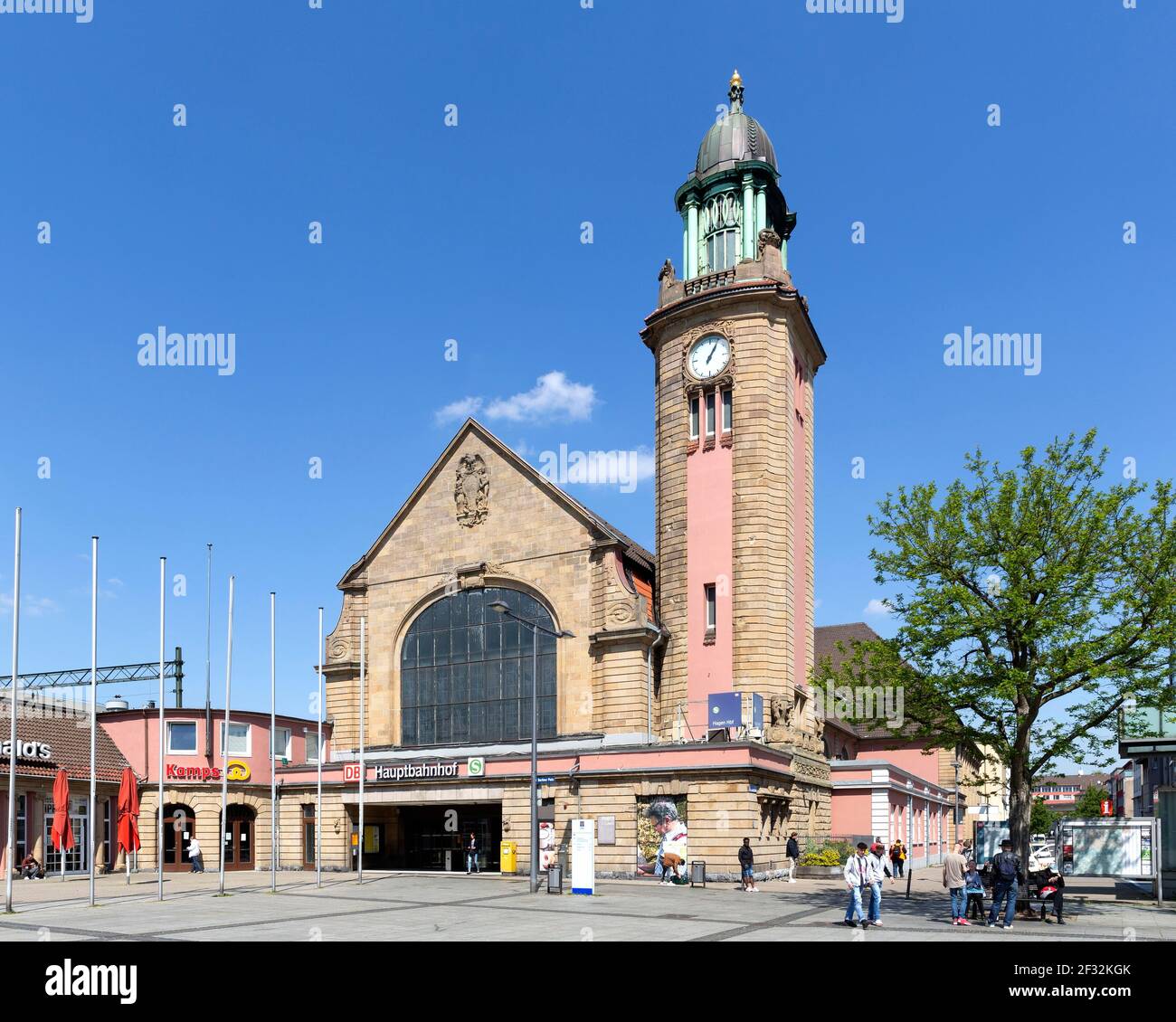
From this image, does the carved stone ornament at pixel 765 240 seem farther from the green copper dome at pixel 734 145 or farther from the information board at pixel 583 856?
the information board at pixel 583 856

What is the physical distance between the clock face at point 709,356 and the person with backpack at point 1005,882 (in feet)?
91.5

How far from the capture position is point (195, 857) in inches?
1999

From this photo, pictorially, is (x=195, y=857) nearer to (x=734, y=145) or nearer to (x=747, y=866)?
(x=747, y=866)

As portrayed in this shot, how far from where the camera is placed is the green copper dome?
52.3 metres

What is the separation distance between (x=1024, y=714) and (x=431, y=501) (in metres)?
32.0

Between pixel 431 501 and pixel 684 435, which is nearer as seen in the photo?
pixel 684 435

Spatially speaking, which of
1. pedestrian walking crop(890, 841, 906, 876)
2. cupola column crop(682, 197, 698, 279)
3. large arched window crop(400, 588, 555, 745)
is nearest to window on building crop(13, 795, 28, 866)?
large arched window crop(400, 588, 555, 745)

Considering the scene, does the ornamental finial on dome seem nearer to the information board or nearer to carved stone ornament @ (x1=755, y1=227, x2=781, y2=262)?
carved stone ornament @ (x1=755, y1=227, x2=781, y2=262)

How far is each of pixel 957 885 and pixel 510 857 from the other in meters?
22.9

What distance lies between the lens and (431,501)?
53594 millimetres

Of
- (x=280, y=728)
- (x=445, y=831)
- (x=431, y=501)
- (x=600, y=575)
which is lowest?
(x=445, y=831)

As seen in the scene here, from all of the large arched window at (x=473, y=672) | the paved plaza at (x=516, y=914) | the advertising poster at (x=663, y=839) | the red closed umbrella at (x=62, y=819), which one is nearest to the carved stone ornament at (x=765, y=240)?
the large arched window at (x=473, y=672)

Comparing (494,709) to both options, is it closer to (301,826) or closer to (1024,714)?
A: (301,826)
